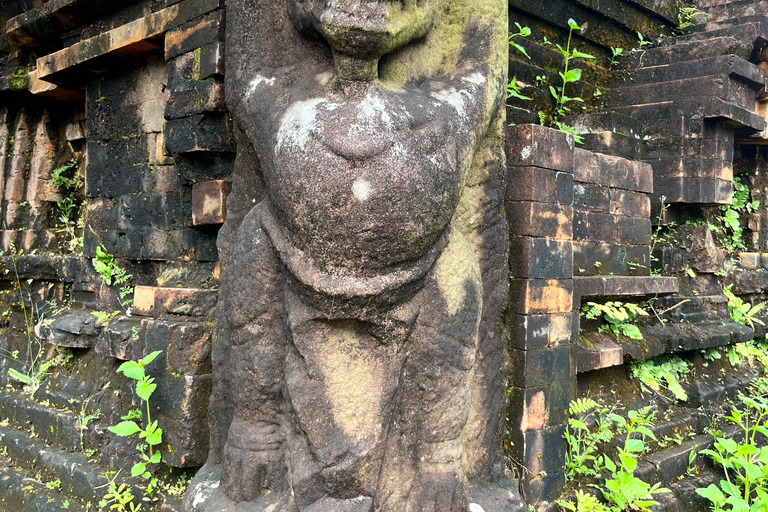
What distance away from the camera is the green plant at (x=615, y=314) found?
339 centimetres

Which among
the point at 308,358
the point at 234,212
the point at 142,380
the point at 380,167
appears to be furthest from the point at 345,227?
the point at 142,380

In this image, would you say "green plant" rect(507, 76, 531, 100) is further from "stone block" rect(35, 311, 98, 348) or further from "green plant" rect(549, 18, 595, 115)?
"stone block" rect(35, 311, 98, 348)

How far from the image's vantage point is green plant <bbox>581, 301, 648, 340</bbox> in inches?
133

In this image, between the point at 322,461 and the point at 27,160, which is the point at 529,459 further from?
the point at 27,160

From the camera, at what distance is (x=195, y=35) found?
272 cm

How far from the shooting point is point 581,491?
294cm

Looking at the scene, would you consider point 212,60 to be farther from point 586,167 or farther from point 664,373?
point 664,373

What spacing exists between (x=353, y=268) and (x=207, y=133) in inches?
44.0

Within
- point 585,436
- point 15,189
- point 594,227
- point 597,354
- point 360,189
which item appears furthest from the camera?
point 15,189

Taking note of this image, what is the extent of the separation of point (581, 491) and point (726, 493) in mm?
1142

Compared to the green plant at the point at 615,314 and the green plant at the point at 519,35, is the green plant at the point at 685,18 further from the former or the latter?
the green plant at the point at 615,314

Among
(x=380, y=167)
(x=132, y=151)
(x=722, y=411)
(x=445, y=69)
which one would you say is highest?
(x=445, y=69)

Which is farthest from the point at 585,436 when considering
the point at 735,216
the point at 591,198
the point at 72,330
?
the point at 735,216

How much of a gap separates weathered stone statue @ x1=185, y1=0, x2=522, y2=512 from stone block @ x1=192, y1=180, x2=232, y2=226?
0.35 meters
